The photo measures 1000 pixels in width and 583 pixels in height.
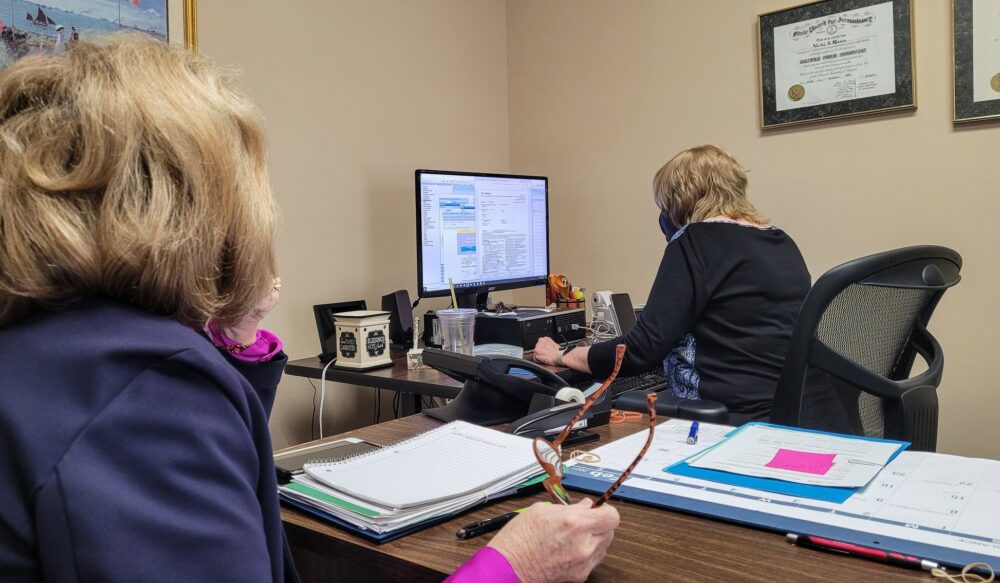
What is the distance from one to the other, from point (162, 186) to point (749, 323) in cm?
158

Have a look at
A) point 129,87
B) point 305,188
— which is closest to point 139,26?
point 305,188

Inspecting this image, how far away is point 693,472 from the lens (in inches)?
39.0

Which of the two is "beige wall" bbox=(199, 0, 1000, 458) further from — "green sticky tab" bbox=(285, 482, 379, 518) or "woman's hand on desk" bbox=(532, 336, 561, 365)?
"green sticky tab" bbox=(285, 482, 379, 518)

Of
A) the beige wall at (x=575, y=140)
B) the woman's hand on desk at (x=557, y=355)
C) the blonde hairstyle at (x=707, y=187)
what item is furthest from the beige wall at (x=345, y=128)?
the blonde hairstyle at (x=707, y=187)

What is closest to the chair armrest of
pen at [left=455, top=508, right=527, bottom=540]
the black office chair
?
the black office chair

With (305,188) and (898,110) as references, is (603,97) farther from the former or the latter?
(305,188)

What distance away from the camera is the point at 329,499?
91 centimetres

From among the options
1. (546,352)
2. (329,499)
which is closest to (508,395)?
(329,499)

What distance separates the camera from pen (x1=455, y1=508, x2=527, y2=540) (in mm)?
819

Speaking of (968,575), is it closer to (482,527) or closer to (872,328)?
(482,527)

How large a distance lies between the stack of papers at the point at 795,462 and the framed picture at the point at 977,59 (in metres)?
1.73

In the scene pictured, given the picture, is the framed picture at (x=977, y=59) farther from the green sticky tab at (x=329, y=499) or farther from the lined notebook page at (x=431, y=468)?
the green sticky tab at (x=329, y=499)

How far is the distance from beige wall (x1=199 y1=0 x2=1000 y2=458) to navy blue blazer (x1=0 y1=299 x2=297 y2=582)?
187cm

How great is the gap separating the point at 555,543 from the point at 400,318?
1.86 metres
